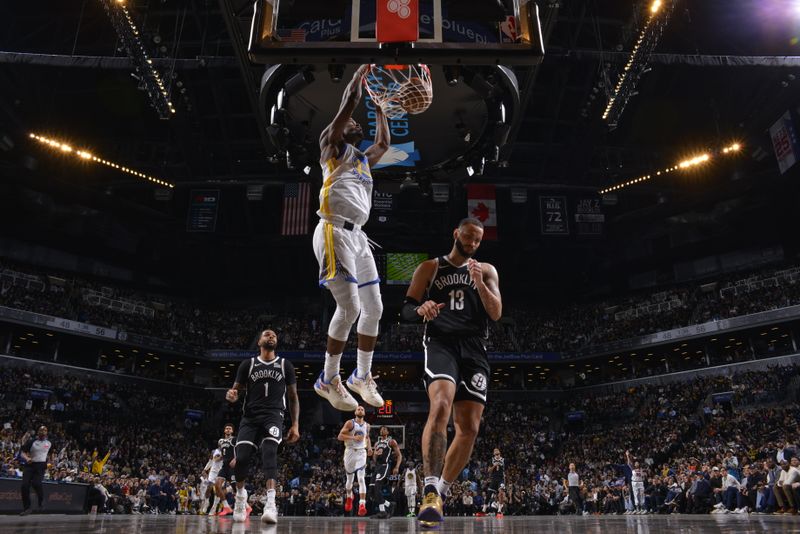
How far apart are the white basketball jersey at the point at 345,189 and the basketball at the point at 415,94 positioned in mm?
1139

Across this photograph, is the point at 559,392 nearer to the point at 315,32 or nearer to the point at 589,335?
the point at 589,335

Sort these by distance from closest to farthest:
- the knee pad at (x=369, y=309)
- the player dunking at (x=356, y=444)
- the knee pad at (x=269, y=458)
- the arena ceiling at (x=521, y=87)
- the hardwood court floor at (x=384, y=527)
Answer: the hardwood court floor at (x=384, y=527)
the knee pad at (x=369, y=309)
the knee pad at (x=269, y=458)
the player dunking at (x=356, y=444)
the arena ceiling at (x=521, y=87)

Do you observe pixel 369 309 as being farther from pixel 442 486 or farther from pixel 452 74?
pixel 452 74

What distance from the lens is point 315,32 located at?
7.29 metres

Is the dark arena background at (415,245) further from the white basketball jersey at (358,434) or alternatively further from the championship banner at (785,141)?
the white basketball jersey at (358,434)

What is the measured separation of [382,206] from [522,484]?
46.2 feet

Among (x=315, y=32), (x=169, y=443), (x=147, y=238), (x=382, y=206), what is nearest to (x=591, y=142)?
(x=382, y=206)

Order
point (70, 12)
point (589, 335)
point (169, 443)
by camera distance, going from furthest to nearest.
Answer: point (589, 335), point (169, 443), point (70, 12)

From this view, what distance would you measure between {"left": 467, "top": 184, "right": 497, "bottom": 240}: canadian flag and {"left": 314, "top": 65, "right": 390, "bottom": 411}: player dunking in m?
18.8

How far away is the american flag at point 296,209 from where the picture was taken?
2420cm

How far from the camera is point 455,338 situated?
16.2 feet

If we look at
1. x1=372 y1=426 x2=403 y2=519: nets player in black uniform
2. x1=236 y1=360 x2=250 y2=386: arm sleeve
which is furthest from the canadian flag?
x1=236 y1=360 x2=250 y2=386: arm sleeve

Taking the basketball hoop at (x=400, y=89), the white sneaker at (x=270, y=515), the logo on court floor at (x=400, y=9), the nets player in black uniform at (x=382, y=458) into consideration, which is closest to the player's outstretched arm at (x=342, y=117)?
the logo on court floor at (x=400, y=9)

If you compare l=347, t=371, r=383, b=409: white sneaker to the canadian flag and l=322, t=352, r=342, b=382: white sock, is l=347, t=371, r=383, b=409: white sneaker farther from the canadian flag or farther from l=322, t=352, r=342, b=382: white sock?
the canadian flag
